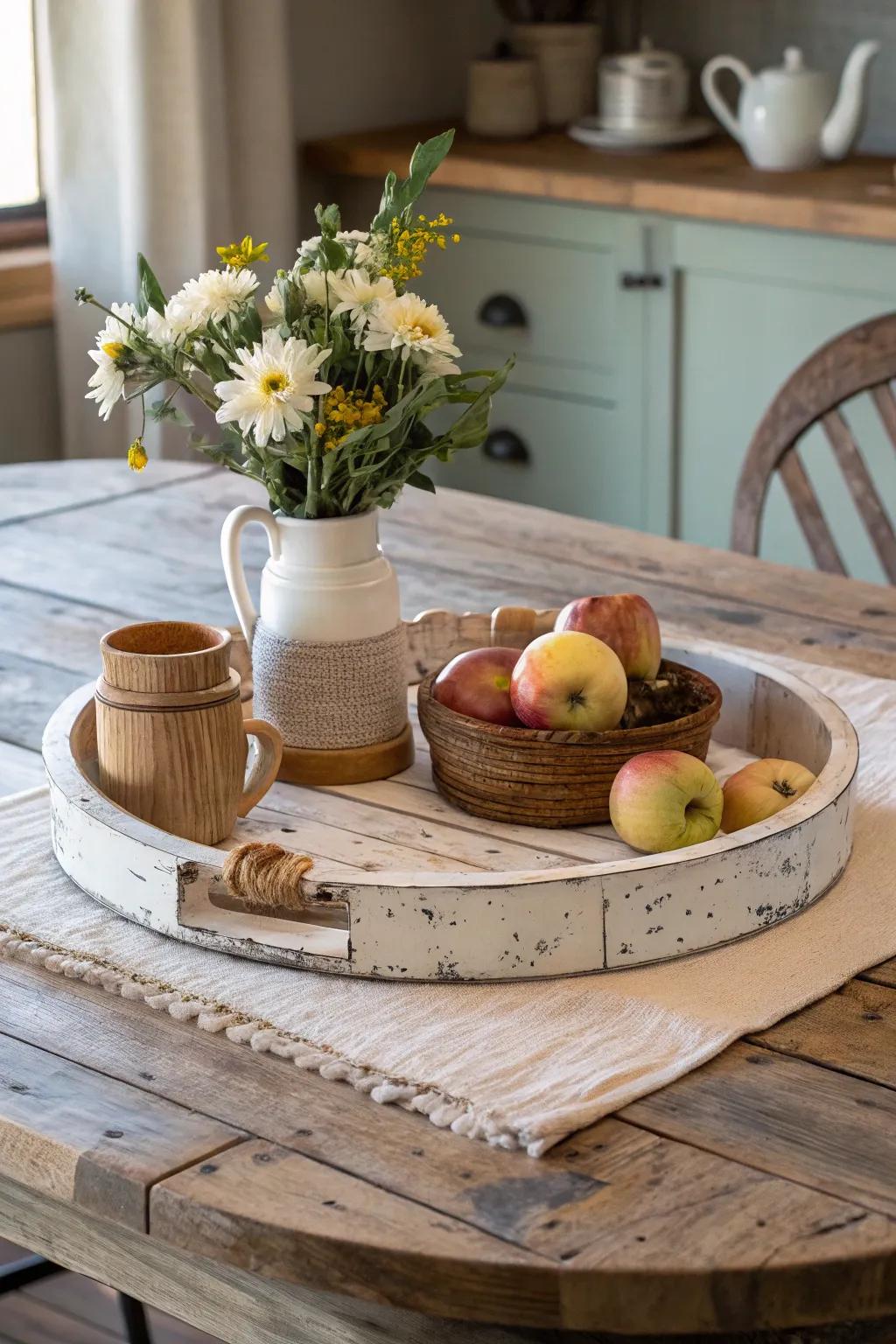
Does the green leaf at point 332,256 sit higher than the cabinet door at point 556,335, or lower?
higher

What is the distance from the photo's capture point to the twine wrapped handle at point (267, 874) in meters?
0.90

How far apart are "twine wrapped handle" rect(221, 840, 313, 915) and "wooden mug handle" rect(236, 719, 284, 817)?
0.16 meters

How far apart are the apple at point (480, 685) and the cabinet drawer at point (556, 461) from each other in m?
1.85

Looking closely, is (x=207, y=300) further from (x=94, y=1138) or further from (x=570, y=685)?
(x=94, y=1138)

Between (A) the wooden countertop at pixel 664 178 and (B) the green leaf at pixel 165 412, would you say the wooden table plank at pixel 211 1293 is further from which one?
(A) the wooden countertop at pixel 664 178

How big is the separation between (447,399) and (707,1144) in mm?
477

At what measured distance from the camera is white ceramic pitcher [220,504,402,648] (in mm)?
1109

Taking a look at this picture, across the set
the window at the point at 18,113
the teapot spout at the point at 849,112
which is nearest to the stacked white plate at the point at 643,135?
the teapot spout at the point at 849,112

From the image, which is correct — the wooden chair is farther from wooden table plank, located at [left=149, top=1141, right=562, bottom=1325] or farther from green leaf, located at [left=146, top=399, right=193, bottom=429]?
wooden table plank, located at [left=149, top=1141, right=562, bottom=1325]

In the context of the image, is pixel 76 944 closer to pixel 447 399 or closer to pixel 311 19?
pixel 447 399

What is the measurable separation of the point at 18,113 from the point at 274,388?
2.17 metres

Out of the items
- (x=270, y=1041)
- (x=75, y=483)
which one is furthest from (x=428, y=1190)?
(x=75, y=483)

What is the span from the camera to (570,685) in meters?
1.05

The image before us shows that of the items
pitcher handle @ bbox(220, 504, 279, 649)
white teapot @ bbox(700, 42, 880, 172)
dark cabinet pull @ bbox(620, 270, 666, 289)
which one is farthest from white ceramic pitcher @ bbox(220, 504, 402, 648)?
white teapot @ bbox(700, 42, 880, 172)
